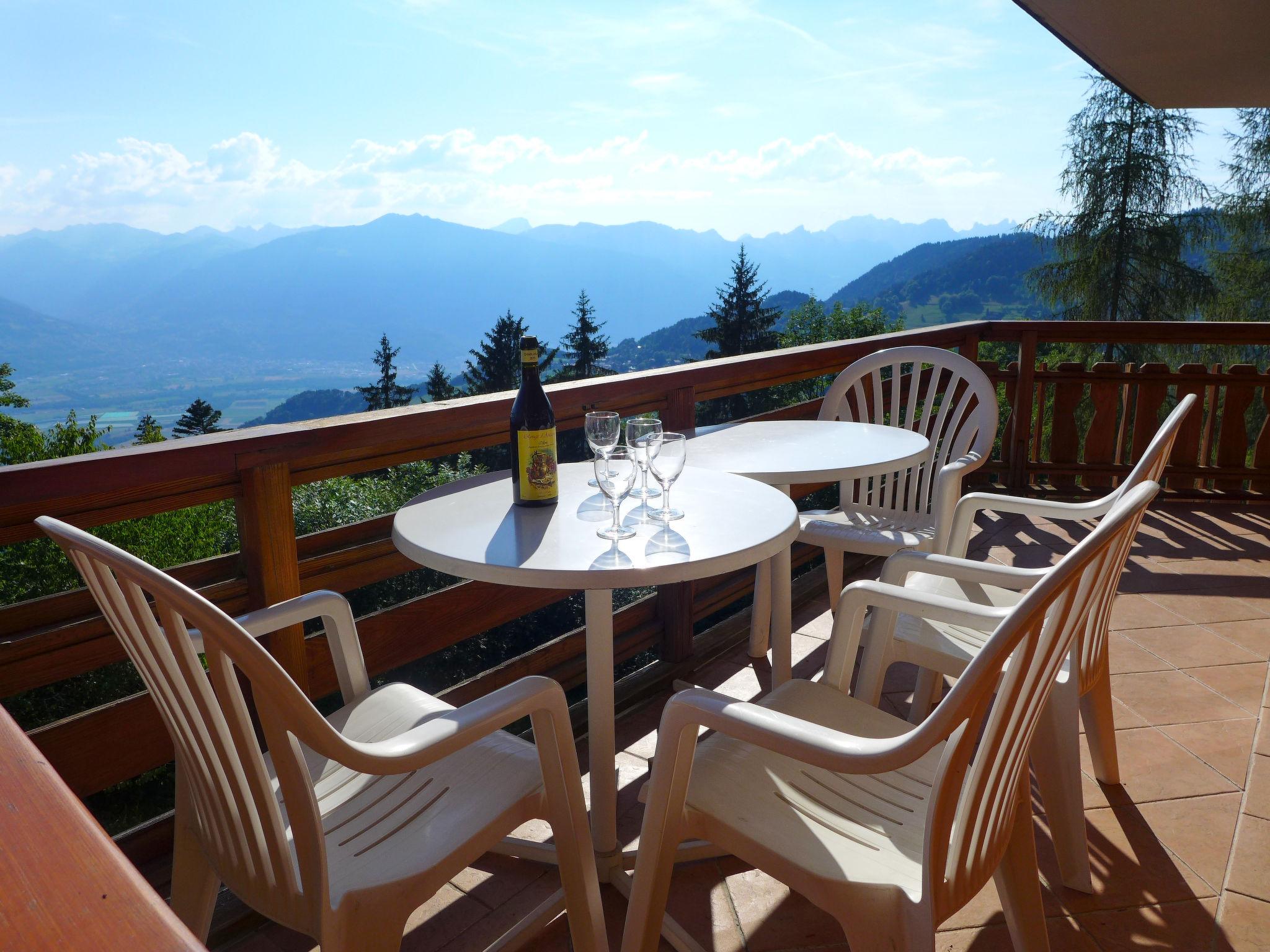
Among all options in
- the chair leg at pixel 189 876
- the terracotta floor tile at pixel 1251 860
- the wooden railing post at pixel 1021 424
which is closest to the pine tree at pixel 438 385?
the wooden railing post at pixel 1021 424

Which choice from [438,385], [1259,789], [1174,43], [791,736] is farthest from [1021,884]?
[438,385]

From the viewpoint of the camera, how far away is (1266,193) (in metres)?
20.4

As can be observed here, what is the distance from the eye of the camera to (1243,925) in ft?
5.49

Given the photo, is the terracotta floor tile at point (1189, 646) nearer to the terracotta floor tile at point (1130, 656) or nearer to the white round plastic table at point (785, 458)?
the terracotta floor tile at point (1130, 656)

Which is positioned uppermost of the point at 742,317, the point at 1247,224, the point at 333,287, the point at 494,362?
the point at 333,287

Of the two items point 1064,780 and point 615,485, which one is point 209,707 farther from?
point 1064,780

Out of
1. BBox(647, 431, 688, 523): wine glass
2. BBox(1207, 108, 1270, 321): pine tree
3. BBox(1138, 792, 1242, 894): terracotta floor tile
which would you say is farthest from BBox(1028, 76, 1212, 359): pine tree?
BBox(647, 431, 688, 523): wine glass

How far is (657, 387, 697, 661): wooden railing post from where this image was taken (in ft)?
8.88

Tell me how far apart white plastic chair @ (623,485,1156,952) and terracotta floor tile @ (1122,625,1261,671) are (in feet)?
6.19

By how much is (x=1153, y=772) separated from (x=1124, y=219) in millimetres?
25661

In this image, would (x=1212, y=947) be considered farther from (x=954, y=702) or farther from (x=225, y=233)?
(x=225, y=233)

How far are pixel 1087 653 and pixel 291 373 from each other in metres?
106

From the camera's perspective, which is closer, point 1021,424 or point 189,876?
point 189,876

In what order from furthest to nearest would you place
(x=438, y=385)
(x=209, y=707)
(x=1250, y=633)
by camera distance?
(x=438, y=385), (x=1250, y=633), (x=209, y=707)
